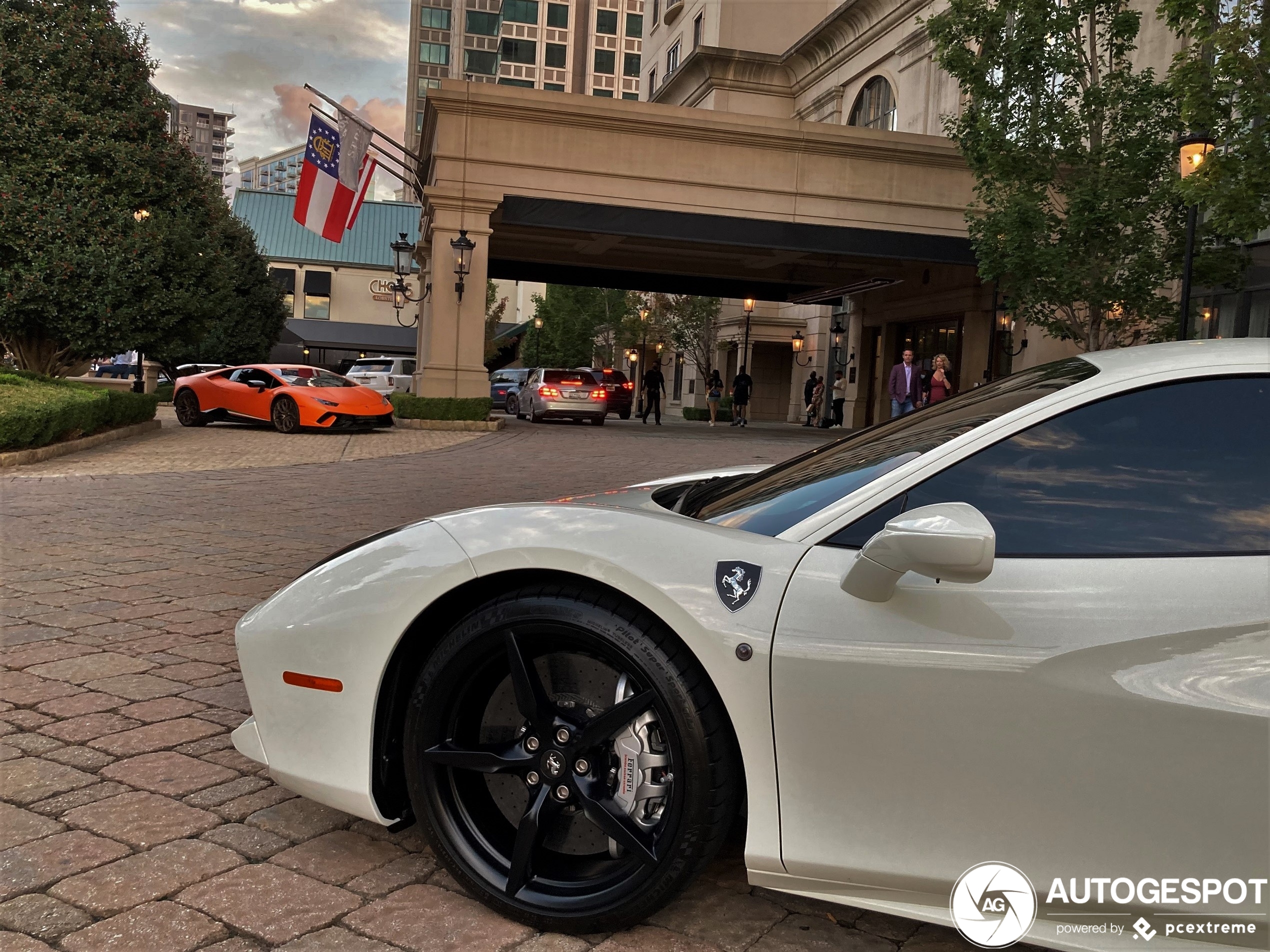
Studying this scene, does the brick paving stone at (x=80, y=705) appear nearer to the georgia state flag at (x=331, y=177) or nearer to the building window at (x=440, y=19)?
the georgia state flag at (x=331, y=177)

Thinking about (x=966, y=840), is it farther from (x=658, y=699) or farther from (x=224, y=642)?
(x=224, y=642)

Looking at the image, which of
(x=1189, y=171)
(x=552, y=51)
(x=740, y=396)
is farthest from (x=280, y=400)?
(x=552, y=51)

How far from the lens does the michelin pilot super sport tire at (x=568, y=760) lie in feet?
6.98

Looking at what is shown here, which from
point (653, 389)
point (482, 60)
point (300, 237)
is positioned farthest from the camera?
point (482, 60)

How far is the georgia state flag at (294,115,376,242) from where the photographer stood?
23.0 m

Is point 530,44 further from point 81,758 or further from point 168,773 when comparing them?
point 168,773

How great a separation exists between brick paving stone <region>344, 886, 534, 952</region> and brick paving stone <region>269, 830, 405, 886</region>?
18 cm

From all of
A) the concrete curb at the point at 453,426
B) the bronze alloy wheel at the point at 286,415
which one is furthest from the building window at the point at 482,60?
the bronze alloy wheel at the point at 286,415

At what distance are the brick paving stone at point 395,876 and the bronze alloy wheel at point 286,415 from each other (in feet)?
58.3

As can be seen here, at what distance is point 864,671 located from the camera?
1.95 m

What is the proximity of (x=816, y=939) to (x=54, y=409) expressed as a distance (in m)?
13.5

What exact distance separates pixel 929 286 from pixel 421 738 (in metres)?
28.9

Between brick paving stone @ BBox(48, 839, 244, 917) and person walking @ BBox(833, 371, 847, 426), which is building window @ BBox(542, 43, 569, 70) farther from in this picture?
brick paving stone @ BBox(48, 839, 244, 917)

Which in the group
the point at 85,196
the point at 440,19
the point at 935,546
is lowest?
the point at 935,546
